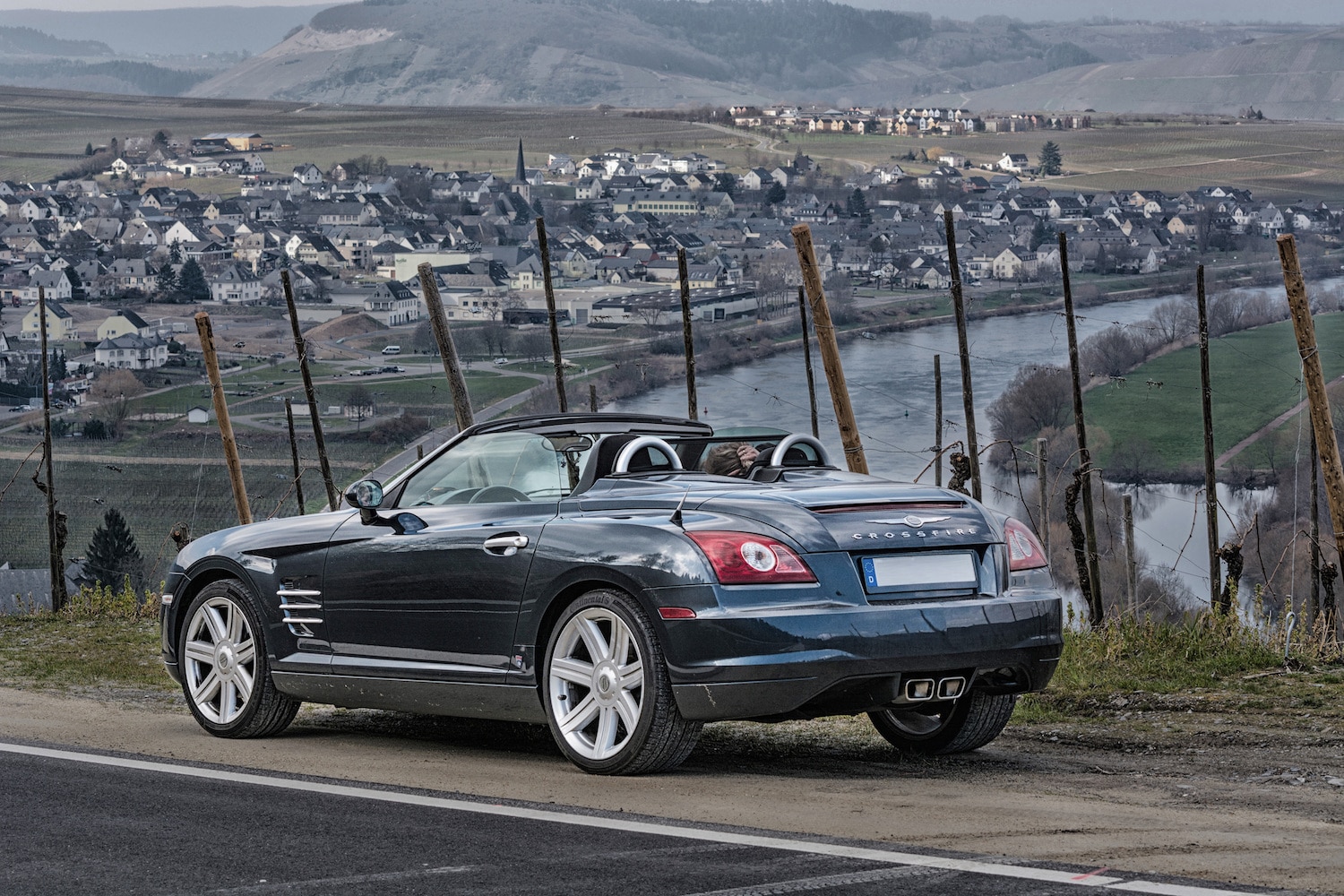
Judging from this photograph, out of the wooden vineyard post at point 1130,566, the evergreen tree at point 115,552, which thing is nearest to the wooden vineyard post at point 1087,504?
the wooden vineyard post at point 1130,566

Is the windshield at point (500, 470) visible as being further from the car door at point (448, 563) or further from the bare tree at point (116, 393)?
the bare tree at point (116, 393)

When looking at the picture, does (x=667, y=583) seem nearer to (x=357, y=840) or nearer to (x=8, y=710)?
(x=357, y=840)

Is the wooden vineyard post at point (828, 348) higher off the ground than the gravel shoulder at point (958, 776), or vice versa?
the wooden vineyard post at point (828, 348)

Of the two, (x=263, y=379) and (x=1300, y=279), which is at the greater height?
(x=1300, y=279)

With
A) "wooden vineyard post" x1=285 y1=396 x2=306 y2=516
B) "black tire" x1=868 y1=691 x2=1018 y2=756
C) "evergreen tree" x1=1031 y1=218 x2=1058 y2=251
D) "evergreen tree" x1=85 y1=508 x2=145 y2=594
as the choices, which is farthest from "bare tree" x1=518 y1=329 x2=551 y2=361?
"black tire" x1=868 y1=691 x2=1018 y2=756

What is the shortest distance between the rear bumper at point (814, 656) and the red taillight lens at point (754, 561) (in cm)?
12

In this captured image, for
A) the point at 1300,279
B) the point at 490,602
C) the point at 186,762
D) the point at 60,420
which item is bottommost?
the point at 60,420

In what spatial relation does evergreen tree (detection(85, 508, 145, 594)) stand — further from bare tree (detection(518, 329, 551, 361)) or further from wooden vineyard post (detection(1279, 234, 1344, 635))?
wooden vineyard post (detection(1279, 234, 1344, 635))

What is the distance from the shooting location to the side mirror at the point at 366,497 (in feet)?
23.6

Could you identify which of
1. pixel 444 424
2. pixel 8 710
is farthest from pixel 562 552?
pixel 444 424

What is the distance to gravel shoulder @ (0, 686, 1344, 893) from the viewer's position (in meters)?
4.93

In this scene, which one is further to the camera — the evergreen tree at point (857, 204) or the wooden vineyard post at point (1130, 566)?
the evergreen tree at point (857, 204)

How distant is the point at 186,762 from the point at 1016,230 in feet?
384

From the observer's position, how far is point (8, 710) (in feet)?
28.3
